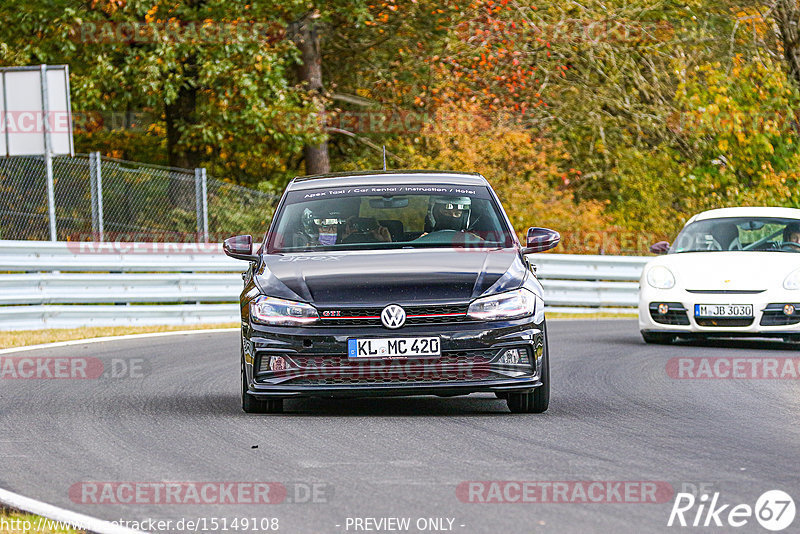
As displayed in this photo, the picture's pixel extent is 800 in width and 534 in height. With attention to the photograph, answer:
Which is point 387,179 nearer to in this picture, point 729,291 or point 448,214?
point 448,214

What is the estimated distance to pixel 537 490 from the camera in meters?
5.89

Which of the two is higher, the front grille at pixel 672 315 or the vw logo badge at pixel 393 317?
the vw logo badge at pixel 393 317

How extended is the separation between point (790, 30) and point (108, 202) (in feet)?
57.2

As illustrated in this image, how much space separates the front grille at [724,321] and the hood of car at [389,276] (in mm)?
5377

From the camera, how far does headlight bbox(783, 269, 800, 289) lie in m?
13.3

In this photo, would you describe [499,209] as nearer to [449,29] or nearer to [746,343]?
[746,343]

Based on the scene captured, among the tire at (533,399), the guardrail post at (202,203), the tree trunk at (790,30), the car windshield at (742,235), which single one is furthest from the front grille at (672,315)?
the tree trunk at (790,30)

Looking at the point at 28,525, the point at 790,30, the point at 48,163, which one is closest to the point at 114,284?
the point at 48,163

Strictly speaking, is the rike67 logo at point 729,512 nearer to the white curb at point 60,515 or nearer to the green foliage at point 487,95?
the white curb at point 60,515

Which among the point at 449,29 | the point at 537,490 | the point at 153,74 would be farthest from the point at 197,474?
the point at 449,29

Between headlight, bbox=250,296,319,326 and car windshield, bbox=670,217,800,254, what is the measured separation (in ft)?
24.3

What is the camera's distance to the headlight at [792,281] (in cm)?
1329

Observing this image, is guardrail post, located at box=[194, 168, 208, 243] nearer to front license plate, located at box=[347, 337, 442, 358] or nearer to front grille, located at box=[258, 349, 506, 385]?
front grille, located at box=[258, 349, 506, 385]

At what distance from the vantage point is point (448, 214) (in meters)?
9.20
